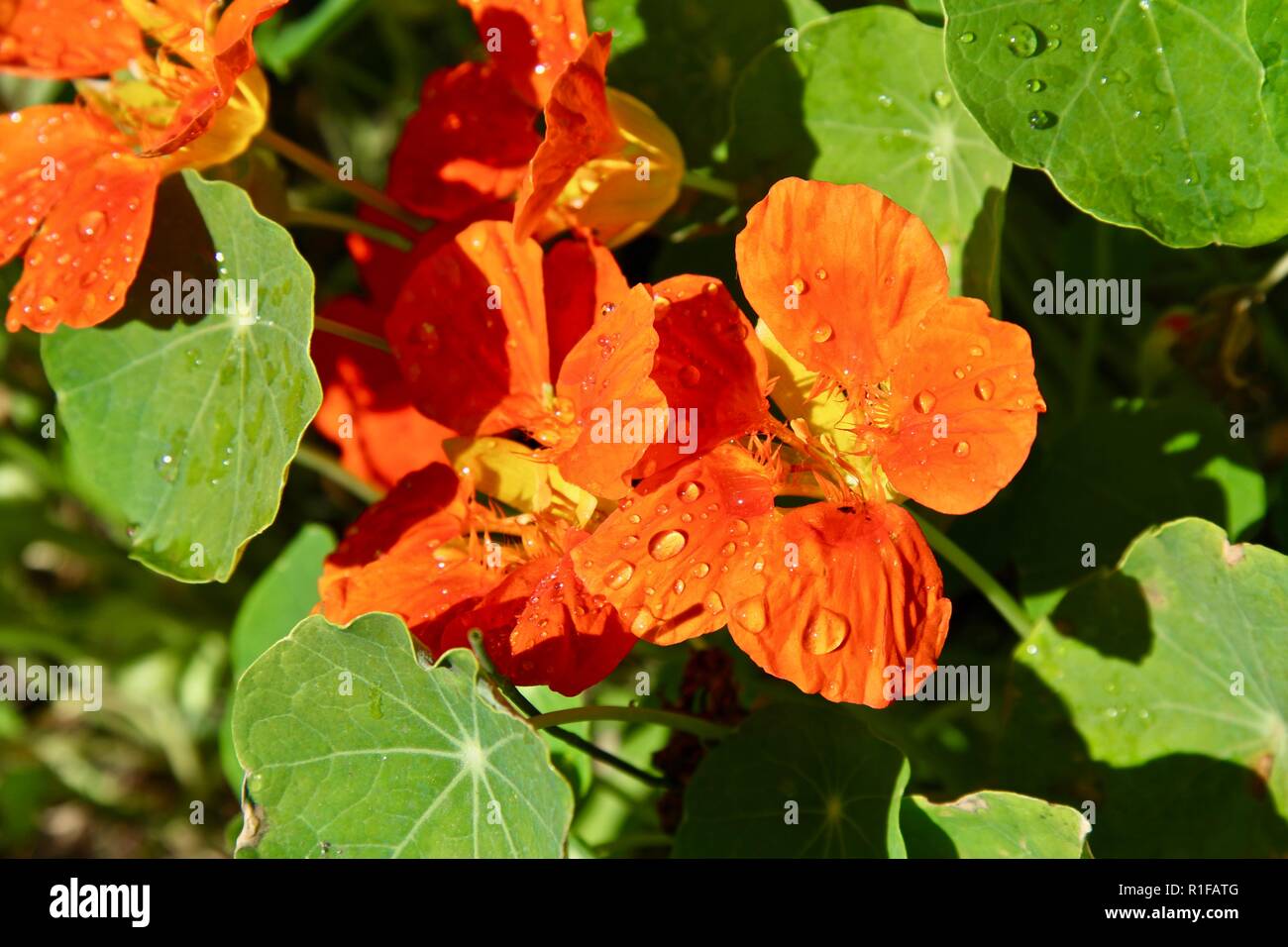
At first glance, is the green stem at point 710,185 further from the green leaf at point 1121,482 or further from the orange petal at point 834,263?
the green leaf at point 1121,482

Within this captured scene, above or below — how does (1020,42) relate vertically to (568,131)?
above

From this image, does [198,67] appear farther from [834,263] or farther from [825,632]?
[825,632]

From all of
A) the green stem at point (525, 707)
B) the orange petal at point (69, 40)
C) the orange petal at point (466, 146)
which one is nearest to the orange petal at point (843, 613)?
the green stem at point (525, 707)

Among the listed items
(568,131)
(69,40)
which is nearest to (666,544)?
(568,131)

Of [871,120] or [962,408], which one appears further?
[871,120]

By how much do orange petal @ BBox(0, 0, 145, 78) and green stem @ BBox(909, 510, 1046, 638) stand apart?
1062 millimetres

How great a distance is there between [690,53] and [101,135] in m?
0.72

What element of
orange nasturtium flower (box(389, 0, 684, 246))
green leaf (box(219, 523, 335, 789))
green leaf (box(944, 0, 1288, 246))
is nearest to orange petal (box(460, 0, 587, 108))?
orange nasturtium flower (box(389, 0, 684, 246))

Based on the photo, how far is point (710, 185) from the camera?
56.6 inches

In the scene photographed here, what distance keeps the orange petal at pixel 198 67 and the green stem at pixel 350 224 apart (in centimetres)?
18

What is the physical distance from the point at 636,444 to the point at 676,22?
746 mm

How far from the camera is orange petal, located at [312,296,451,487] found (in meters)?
1.49

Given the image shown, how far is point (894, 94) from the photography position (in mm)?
1392

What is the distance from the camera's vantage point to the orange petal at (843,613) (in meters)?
1.02
